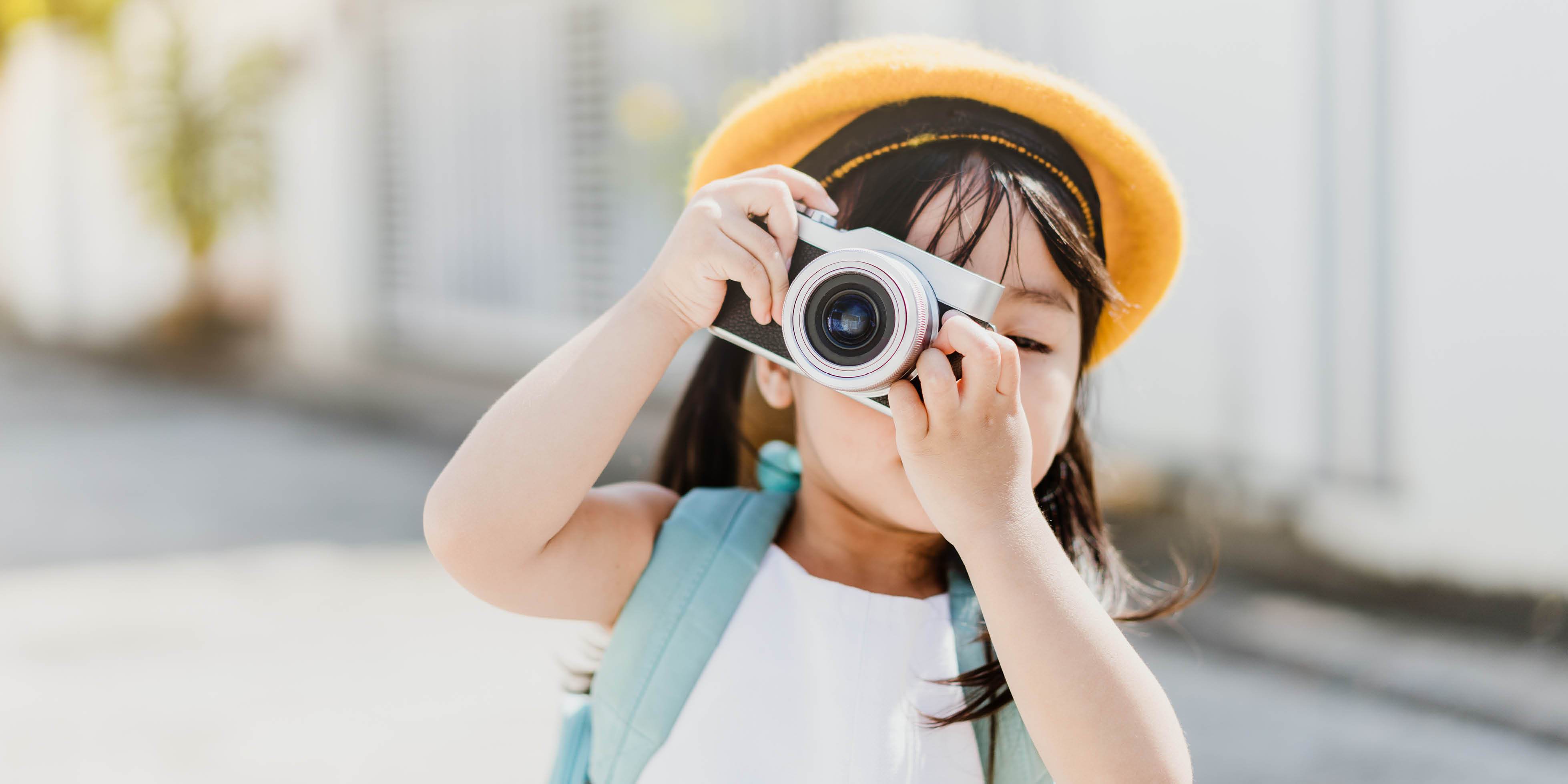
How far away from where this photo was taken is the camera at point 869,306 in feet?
3.13

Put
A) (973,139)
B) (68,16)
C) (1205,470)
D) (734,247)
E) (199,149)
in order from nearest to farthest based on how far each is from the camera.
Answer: (734,247), (973,139), (1205,470), (199,149), (68,16)

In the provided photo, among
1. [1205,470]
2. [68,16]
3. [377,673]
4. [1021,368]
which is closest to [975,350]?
[1021,368]

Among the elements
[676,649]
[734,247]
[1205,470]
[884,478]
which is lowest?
[1205,470]

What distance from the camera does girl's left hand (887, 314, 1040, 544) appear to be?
0.95 metres

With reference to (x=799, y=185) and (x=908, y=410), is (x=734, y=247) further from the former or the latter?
(x=908, y=410)

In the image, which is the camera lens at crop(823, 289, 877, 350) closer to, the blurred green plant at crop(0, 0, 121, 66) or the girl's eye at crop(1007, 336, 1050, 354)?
the girl's eye at crop(1007, 336, 1050, 354)

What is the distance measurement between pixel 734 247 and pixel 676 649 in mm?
378

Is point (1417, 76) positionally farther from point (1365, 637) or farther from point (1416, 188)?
point (1365, 637)

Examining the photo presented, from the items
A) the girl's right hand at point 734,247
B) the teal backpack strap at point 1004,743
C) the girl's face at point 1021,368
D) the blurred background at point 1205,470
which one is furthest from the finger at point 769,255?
the blurred background at point 1205,470

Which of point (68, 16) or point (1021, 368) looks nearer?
point (1021, 368)

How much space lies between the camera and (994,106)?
122cm

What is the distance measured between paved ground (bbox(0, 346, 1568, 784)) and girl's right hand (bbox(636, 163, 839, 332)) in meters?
0.39

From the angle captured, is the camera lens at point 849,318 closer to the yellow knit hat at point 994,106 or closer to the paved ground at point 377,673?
the yellow knit hat at point 994,106

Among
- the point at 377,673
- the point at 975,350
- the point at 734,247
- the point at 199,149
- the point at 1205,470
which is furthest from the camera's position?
the point at 199,149
